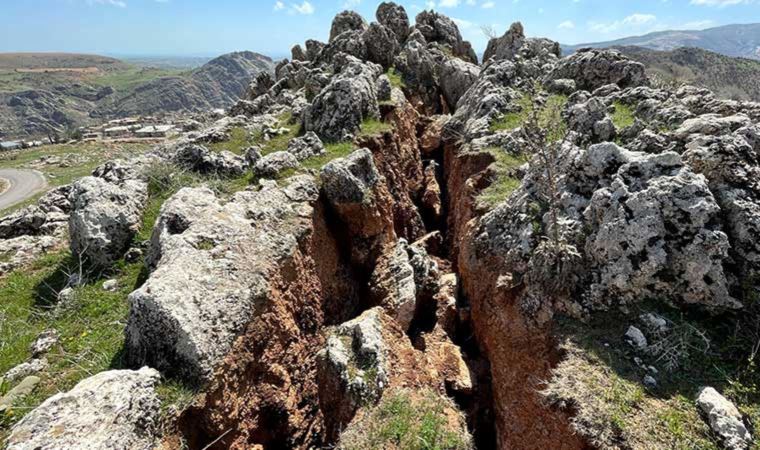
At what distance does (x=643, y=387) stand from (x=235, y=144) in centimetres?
1653

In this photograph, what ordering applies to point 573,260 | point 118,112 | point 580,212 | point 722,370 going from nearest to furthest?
point 722,370, point 573,260, point 580,212, point 118,112

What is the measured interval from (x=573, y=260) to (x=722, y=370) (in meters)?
3.12

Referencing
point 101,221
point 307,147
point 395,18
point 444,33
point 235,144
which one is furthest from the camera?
point 444,33

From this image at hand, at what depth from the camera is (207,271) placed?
9.37 metres

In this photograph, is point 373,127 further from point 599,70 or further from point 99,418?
point 99,418

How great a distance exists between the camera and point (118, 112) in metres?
181

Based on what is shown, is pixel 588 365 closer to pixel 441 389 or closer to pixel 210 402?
pixel 441 389

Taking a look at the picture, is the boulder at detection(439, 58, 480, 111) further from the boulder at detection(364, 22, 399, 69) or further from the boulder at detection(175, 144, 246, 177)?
the boulder at detection(175, 144, 246, 177)

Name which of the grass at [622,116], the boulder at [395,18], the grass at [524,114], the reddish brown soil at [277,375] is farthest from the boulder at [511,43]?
the reddish brown soil at [277,375]

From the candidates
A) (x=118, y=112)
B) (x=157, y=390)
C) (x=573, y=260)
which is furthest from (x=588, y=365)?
(x=118, y=112)

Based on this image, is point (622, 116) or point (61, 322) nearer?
point (61, 322)

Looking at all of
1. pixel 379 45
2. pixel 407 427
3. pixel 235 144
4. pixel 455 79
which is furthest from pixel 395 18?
pixel 407 427

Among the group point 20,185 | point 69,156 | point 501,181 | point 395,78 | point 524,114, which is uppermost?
point 395,78

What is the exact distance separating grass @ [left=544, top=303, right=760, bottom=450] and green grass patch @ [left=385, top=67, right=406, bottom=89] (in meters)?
21.1
